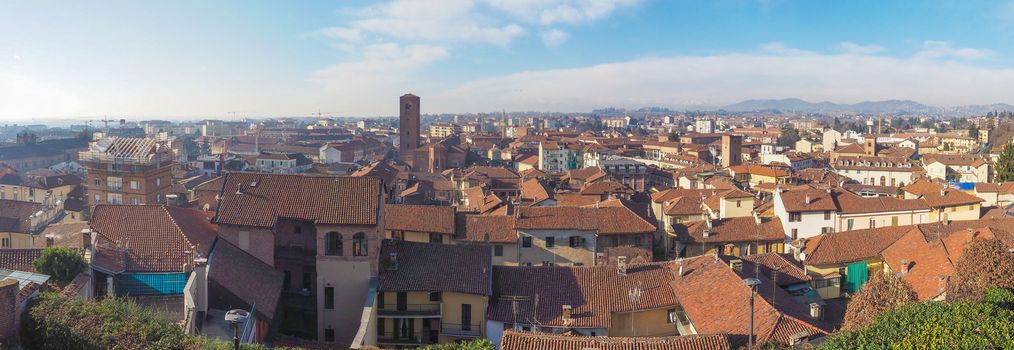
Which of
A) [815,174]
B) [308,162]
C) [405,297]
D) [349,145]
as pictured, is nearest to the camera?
[405,297]

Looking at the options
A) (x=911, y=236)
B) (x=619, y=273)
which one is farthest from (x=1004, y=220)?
(x=619, y=273)

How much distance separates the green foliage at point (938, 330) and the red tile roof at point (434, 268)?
11.2 metres

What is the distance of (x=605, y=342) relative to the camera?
626 inches

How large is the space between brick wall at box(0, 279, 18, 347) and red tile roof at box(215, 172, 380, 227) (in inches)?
419

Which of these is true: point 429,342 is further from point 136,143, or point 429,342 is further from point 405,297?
point 136,143

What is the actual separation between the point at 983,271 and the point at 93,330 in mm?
17824

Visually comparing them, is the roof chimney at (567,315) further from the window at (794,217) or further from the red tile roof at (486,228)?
the window at (794,217)

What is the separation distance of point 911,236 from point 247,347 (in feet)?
81.3

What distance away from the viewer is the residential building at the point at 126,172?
4344cm

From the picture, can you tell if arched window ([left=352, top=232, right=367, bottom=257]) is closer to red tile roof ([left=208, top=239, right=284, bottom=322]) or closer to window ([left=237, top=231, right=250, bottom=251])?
red tile roof ([left=208, top=239, right=284, bottom=322])

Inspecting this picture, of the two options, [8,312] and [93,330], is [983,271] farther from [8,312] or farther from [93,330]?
[8,312]

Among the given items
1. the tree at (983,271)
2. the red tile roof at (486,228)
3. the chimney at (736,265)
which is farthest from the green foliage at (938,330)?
the red tile roof at (486,228)

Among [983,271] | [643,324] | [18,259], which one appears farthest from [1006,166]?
[18,259]

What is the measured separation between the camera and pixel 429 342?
22.4 meters
